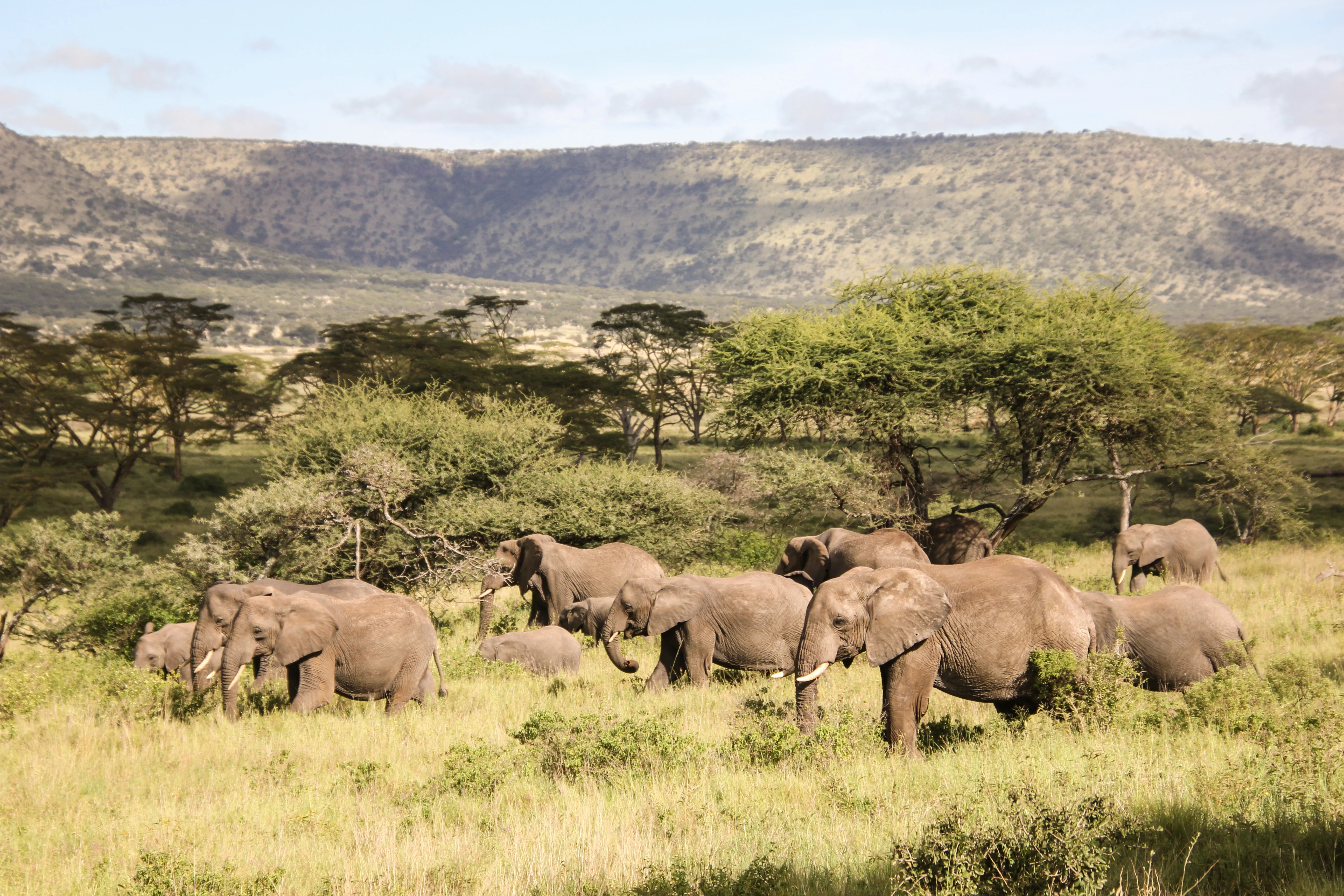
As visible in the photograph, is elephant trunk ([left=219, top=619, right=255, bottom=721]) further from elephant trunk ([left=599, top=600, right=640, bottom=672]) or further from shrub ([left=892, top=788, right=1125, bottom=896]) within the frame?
shrub ([left=892, top=788, right=1125, bottom=896])

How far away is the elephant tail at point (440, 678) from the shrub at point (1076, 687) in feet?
23.7

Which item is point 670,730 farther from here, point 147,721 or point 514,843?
point 147,721

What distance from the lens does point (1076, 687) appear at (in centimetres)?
946

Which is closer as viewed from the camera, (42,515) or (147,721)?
(147,721)

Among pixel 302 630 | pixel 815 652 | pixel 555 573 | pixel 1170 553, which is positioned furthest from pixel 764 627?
pixel 1170 553

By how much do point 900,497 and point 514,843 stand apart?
19.6 meters

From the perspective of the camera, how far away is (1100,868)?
5148mm

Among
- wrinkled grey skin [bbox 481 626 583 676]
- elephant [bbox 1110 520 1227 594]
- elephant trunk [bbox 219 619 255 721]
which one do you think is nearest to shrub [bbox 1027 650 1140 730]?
wrinkled grey skin [bbox 481 626 583 676]

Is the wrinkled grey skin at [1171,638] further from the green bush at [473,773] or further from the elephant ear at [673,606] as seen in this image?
the green bush at [473,773]

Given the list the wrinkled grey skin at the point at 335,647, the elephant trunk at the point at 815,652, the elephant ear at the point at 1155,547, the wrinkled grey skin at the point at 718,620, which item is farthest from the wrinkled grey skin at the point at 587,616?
the elephant ear at the point at 1155,547

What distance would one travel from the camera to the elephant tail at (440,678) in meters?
12.7

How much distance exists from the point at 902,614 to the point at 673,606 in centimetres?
431

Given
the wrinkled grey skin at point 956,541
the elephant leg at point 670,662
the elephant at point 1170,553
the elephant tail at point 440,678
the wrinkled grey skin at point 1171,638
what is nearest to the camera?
the wrinkled grey skin at point 1171,638

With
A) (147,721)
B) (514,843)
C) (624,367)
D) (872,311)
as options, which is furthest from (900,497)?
(624,367)
